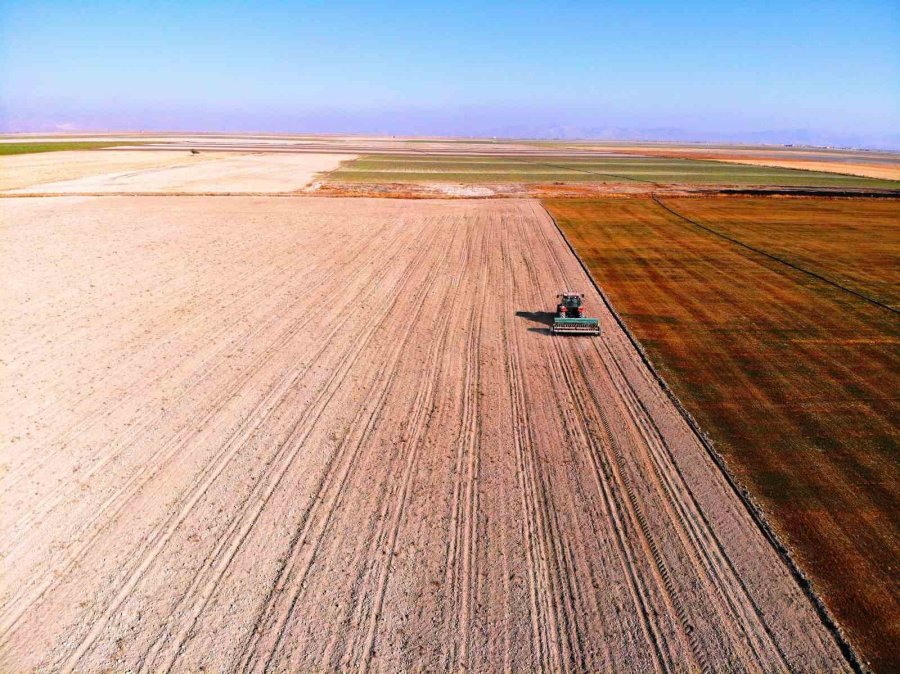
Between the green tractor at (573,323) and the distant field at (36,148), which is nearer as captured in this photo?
the green tractor at (573,323)

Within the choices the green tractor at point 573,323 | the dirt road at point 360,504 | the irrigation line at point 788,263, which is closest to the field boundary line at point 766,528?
the dirt road at point 360,504

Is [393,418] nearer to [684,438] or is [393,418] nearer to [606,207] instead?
[684,438]

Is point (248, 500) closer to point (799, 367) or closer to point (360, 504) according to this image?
point (360, 504)

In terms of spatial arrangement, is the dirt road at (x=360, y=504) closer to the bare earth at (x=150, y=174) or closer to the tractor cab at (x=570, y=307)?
the tractor cab at (x=570, y=307)

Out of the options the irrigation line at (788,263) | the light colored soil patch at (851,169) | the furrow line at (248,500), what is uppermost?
the light colored soil patch at (851,169)

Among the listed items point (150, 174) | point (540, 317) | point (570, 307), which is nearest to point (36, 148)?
point (150, 174)
